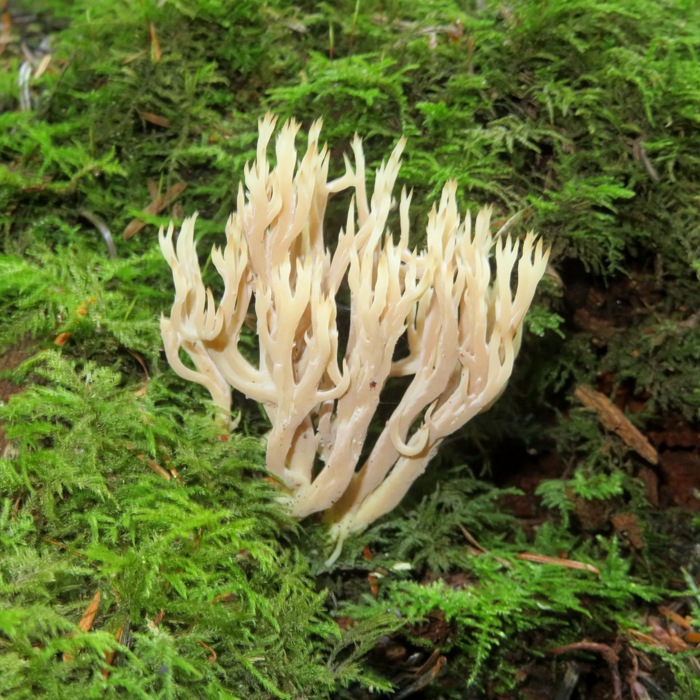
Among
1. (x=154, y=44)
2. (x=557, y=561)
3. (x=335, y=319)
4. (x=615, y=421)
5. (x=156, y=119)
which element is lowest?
(x=557, y=561)

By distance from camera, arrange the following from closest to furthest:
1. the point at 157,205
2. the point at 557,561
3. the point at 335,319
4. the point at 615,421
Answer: the point at 335,319
the point at 557,561
the point at 157,205
the point at 615,421

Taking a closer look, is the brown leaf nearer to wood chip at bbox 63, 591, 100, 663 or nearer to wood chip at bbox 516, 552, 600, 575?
wood chip at bbox 63, 591, 100, 663

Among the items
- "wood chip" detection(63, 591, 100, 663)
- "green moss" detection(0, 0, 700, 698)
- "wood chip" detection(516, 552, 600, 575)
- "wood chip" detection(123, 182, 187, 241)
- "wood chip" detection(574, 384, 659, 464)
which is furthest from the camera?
"wood chip" detection(574, 384, 659, 464)

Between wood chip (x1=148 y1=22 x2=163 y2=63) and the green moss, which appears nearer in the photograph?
the green moss

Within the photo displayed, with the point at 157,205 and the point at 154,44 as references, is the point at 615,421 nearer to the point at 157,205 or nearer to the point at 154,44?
the point at 157,205

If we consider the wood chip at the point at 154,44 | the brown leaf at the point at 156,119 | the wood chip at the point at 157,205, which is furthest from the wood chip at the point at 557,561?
the wood chip at the point at 154,44

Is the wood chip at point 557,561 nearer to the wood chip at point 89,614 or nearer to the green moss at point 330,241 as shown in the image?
the green moss at point 330,241

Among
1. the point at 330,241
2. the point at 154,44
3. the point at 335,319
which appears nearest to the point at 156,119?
the point at 154,44

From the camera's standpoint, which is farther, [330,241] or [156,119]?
[156,119]

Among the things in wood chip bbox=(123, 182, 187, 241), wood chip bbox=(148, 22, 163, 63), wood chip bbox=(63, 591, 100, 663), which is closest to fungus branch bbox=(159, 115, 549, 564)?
wood chip bbox=(63, 591, 100, 663)
